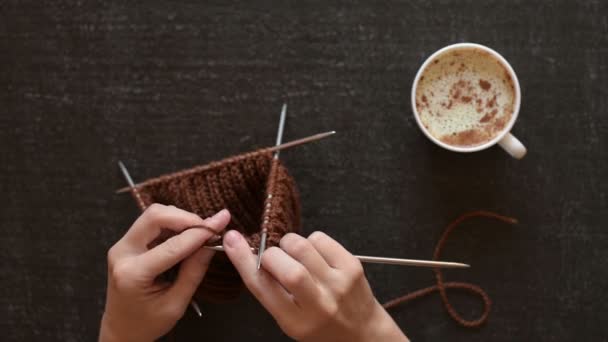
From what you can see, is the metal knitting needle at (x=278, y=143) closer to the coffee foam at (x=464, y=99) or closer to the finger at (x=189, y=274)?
the finger at (x=189, y=274)

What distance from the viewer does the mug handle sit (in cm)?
90

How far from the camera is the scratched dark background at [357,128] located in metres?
0.98

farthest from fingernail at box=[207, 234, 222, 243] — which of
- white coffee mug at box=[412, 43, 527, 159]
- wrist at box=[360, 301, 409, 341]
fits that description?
white coffee mug at box=[412, 43, 527, 159]

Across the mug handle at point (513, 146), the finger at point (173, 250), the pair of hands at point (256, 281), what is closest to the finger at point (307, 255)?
the pair of hands at point (256, 281)

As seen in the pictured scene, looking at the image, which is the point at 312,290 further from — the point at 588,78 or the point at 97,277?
the point at 588,78

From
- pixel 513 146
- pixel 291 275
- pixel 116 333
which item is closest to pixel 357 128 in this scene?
pixel 513 146

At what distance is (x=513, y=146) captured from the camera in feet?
2.96

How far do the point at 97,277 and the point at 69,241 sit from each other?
0.08 m

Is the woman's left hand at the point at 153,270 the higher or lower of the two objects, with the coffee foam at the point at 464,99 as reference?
lower

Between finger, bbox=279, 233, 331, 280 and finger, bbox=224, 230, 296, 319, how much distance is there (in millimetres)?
43

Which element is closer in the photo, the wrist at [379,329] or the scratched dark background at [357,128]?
the wrist at [379,329]

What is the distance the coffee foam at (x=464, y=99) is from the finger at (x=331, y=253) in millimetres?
261

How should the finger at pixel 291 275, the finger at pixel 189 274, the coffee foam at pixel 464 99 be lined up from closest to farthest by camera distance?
the finger at pixel 291 275 < the finger at pixel 189 274 < the coffee foam at pixel 464 99

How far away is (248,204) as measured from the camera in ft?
3.02
